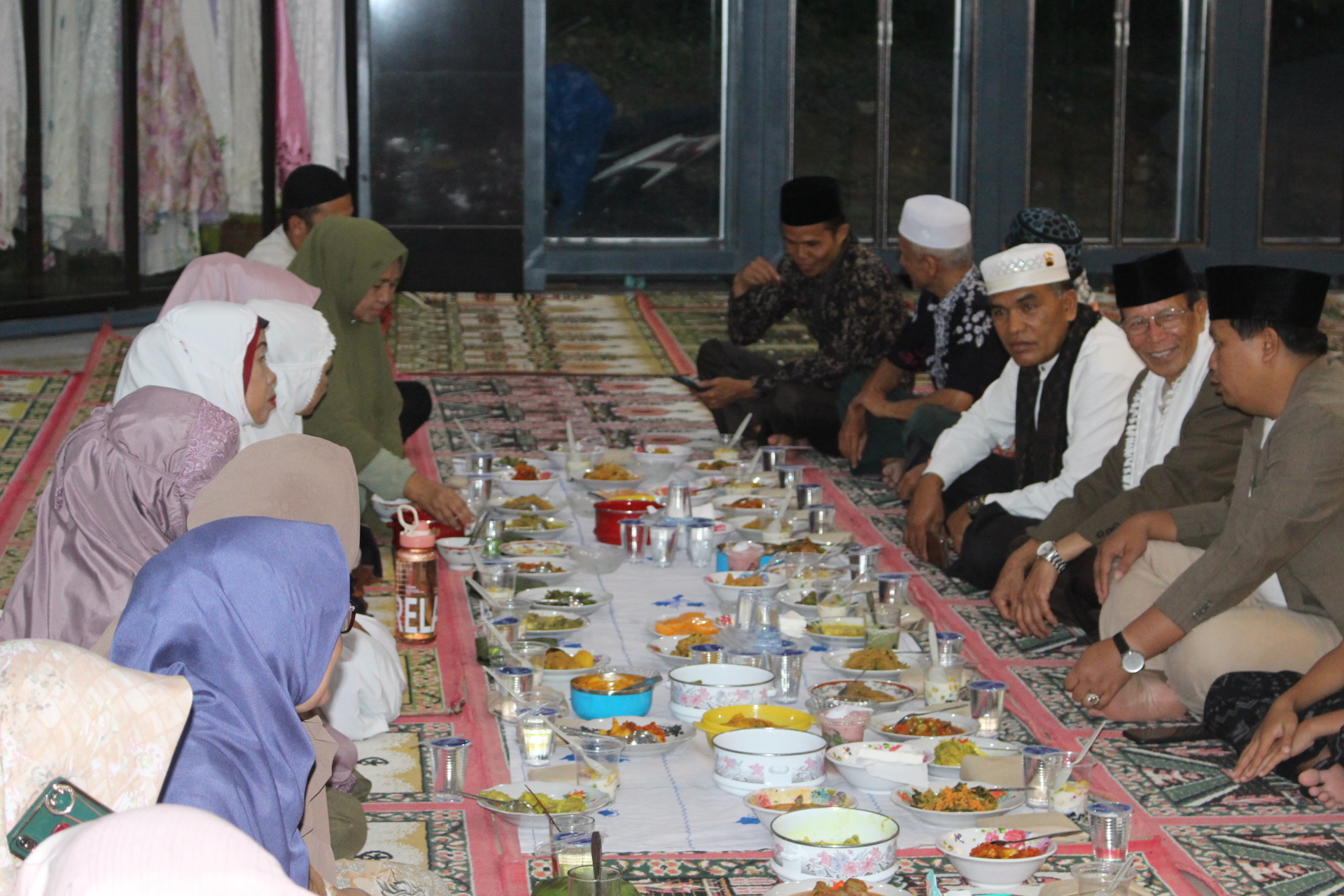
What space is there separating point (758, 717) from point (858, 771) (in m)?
0.23

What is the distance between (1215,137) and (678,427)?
5107 mm

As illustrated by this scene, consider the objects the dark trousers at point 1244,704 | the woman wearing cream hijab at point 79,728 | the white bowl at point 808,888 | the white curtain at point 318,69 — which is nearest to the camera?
the woman wearing cream hijab at point 79,728

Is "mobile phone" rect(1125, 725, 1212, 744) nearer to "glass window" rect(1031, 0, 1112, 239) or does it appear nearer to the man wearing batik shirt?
the man wearing batik shirt

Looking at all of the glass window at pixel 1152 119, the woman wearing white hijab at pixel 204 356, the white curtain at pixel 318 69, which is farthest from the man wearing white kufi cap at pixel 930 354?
the glass window at pixel 1152 119

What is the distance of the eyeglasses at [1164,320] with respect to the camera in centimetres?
314

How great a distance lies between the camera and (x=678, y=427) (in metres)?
5.58

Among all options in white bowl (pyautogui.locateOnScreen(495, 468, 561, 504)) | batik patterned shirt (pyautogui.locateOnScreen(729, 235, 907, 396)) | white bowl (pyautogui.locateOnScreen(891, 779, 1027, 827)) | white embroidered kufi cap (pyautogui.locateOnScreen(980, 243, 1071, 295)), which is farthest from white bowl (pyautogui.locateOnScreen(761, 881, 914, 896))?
batik patterned shirt (pyautogui.locateOnScreen(729, 235, 907, 396))

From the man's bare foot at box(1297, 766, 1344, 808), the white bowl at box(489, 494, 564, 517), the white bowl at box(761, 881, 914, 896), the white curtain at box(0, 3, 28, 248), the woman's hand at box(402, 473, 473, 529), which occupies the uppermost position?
the white curtain at box(0, 3, 28, 248)

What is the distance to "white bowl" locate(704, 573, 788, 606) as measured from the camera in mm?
3312

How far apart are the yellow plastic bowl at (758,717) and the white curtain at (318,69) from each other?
17.5 feet

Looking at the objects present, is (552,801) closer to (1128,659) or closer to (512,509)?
(1128,659)

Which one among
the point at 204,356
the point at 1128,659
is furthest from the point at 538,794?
the point at 1128,659

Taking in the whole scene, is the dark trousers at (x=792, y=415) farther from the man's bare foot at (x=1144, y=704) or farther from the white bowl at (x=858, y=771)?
the white bowl at (x=858, y=771)

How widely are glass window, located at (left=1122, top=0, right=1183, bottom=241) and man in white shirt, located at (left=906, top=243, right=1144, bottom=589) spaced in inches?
232
